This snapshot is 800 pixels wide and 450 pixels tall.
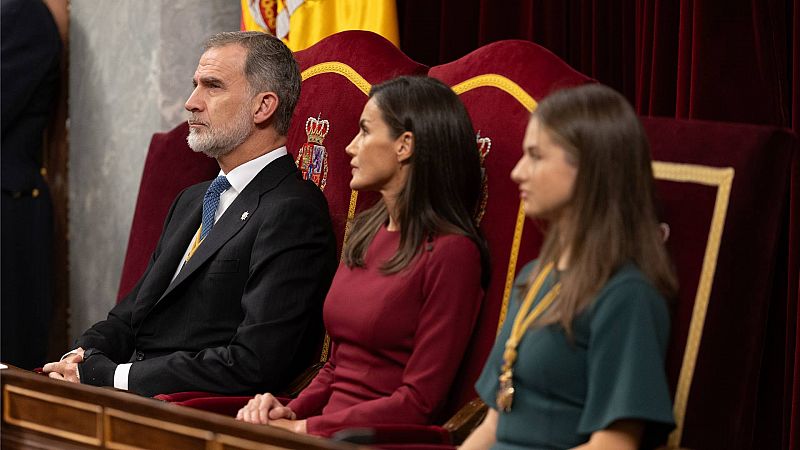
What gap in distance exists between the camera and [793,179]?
307 cm

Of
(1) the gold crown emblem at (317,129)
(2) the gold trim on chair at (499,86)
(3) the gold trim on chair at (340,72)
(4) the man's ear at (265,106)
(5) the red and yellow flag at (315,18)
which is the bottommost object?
(1) the gold crown emblem at (317,129)

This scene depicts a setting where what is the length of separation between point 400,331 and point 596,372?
0.60 m

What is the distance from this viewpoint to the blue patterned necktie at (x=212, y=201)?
10.6ft

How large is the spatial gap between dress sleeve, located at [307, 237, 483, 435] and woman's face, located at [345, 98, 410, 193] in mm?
224

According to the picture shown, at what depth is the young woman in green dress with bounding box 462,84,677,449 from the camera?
6.81 feet

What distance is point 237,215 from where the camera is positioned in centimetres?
312

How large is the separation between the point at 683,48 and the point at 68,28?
116 inches

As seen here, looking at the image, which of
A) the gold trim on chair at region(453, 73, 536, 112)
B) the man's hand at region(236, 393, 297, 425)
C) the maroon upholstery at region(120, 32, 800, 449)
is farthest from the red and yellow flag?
the man's hand at region(236, 393, 297, 425)

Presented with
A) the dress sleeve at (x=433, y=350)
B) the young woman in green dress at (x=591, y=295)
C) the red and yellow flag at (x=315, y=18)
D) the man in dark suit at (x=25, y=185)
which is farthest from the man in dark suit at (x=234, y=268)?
the man in dark suit at (x=25, y=185)

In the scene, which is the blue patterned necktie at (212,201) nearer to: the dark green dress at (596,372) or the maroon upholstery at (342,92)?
the maroon upholstery at (342,92)

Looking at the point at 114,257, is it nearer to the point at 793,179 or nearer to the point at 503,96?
the point at 503,96

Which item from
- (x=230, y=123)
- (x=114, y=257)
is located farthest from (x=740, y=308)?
(x=114, y=257)

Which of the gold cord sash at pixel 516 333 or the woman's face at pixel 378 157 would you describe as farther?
the woman's face at pixel 378 157

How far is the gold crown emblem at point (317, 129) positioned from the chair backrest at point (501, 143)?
0.52 metres
